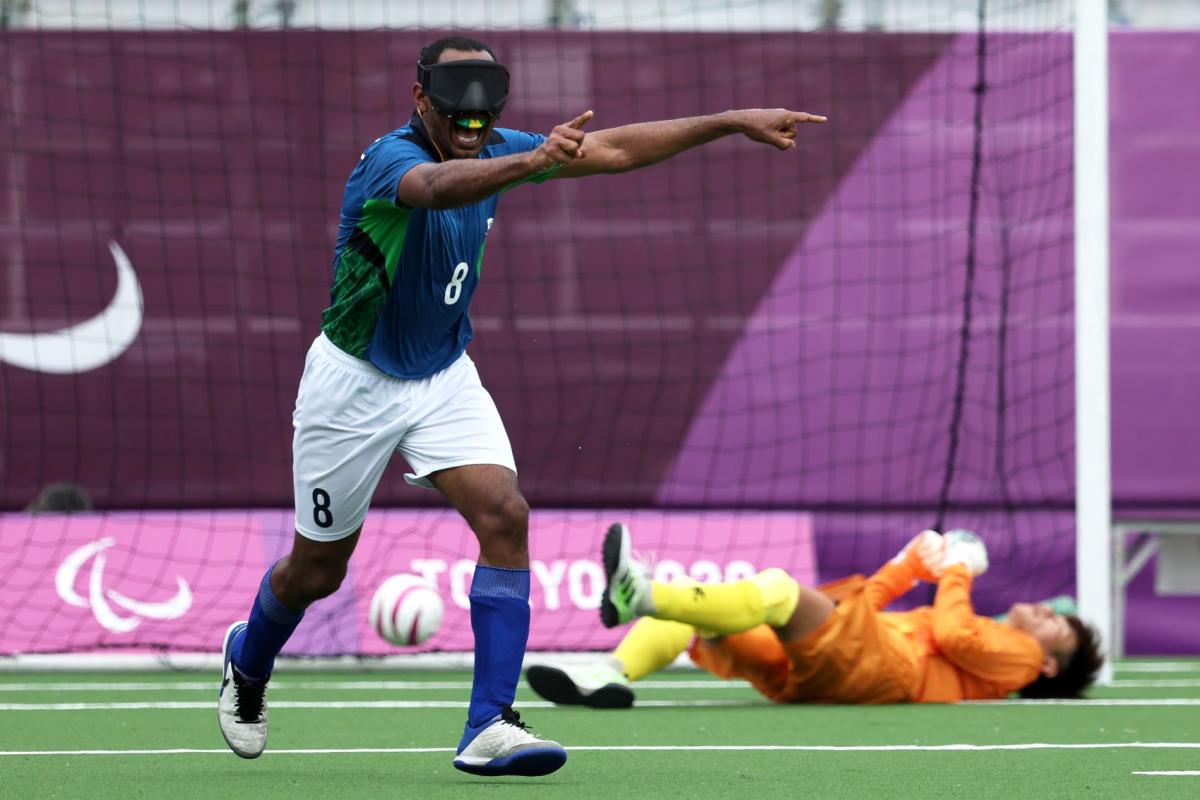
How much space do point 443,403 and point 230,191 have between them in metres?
4.98

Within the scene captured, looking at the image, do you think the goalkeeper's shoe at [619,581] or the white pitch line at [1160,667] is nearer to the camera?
the goalkeeper's shoe at [619,581]

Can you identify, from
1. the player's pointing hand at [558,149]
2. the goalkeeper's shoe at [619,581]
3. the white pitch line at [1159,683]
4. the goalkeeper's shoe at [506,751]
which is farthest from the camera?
the white pitch line at [1159,683]

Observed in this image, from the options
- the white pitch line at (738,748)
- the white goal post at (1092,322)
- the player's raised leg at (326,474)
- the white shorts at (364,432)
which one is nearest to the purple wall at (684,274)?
the white goal post at (1092,322)

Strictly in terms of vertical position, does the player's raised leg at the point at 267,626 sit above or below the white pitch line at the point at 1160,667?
above

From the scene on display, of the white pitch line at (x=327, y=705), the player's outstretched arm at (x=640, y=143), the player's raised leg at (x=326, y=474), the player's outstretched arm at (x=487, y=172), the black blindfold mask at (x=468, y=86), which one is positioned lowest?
the white pitch line at (x=327, y=705)

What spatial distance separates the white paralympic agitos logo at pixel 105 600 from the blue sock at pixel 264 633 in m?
3.81

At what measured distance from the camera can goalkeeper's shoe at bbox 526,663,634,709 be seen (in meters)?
6.40

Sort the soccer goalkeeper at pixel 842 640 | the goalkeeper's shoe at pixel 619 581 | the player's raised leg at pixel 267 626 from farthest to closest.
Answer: the soccer goalkeeper at pixel 842 640
the goalkeeper's shoe at pixel 619 581
the player's raised leg at pixel 267 626

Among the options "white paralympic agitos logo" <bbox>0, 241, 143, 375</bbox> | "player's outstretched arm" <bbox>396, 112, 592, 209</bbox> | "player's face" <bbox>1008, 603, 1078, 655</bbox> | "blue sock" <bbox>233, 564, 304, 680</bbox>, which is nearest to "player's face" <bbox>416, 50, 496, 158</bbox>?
"player's outstretched arm" <bbox>396, 112, 592, 209</bbox>

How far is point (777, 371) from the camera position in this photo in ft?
31.3

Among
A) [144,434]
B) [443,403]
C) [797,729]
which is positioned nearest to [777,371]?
[144,434]

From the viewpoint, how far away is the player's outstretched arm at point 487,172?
406 cm

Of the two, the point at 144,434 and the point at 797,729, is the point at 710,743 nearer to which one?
the point at 797,729

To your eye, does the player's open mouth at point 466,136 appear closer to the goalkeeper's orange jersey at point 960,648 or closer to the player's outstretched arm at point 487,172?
the player's outstretched arm at point 487,172
